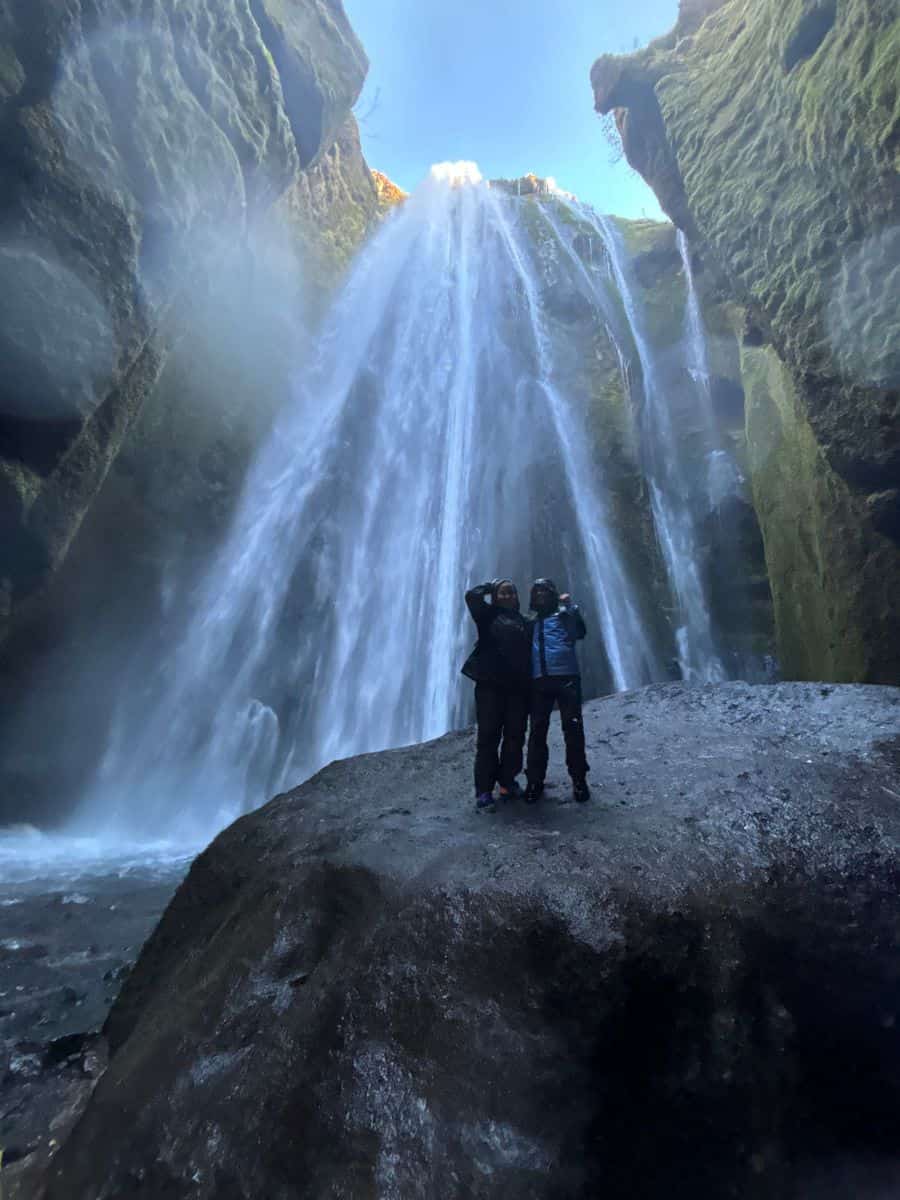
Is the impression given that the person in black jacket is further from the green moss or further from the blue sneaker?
the green moss

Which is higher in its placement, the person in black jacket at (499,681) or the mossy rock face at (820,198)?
the mossy rock face at (820,198)

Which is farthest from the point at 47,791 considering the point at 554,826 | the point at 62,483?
the point at 554,826

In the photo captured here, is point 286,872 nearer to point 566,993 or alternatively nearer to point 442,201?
point 566,993

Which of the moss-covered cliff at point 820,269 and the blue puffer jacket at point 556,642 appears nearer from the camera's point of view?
the blue puffer jacket at point 556,642

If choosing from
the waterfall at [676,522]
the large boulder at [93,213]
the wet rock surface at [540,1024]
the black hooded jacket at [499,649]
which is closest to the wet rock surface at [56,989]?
the wet rock surface at [540,1024]

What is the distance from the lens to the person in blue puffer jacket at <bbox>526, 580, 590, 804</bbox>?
4211 millimetres

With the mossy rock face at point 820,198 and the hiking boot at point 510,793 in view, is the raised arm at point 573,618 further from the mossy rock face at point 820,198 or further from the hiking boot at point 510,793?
the mossy rock face at point 820,198

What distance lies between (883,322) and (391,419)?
13.1m

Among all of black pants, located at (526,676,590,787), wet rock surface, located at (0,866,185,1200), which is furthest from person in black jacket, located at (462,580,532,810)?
wet rock surface, located at (0,866,185,1200)

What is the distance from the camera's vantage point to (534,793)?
14.4 feet

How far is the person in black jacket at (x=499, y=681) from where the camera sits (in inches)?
171

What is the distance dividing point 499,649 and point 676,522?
13382 millimetres

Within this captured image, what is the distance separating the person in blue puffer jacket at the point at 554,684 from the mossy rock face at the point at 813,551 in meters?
6.47

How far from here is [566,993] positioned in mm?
2834
